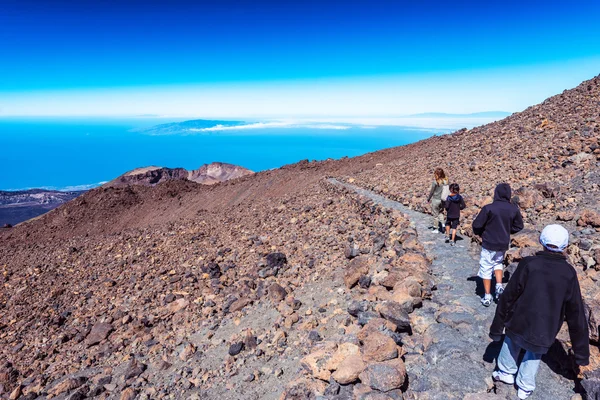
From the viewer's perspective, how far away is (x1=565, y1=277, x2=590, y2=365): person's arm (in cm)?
312

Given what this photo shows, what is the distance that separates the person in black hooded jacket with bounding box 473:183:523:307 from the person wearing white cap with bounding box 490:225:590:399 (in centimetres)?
189

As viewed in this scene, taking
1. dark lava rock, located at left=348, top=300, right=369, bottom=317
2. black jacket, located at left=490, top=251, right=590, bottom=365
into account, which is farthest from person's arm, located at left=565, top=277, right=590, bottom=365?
dark lava rock, located at left=348, top=300, right=369, bottom=317

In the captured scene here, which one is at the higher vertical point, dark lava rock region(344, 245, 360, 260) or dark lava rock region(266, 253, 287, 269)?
dark lava rock region(344, 245, 360, 260)

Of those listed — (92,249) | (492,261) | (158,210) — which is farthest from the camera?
(158,210)

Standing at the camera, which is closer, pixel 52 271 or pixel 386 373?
pixel 386 373

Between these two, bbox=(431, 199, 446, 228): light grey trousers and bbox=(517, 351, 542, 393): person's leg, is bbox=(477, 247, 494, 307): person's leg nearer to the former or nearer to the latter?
bbox=(517, 351, 542, 393): person's leg

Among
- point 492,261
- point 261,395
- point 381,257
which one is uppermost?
point 492,261

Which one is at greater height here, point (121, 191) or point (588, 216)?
point (588, 216)

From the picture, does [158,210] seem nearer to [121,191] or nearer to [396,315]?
[121,191]

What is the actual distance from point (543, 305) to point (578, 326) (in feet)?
1.06

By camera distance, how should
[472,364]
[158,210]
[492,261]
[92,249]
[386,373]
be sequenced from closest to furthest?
1. [386,373]
2. [472,364]
3. [492,261]
4. [92,249]
5. [158,210]

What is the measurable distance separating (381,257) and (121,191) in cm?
2361

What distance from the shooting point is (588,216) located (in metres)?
6.77

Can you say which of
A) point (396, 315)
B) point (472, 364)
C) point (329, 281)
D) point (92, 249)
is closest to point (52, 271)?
point (92, 249)
